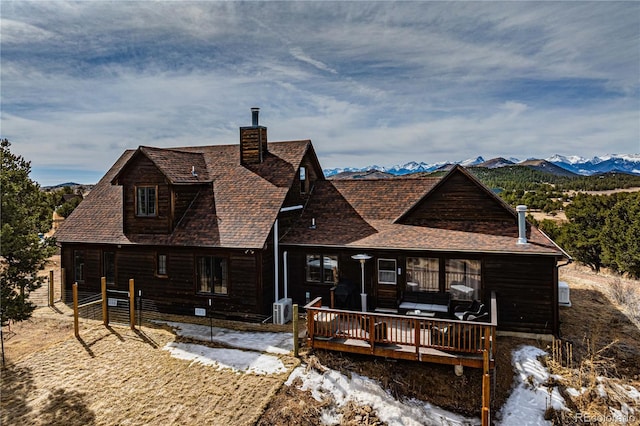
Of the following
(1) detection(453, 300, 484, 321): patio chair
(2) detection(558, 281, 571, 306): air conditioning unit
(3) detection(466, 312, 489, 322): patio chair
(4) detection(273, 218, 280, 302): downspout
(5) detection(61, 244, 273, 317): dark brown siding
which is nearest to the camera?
(3) detection(466, 312, 489, 322): patio chair

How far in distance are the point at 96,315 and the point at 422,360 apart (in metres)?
11.9

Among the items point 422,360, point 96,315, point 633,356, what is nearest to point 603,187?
point 633,356

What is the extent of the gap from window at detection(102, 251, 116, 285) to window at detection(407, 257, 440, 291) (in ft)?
37.8

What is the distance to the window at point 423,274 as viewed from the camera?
12.8 meters

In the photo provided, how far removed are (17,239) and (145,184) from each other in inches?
206

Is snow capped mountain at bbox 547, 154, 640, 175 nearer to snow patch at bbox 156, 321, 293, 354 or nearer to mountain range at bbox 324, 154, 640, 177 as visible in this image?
mountain range at bbox 324, 154, 640, 177

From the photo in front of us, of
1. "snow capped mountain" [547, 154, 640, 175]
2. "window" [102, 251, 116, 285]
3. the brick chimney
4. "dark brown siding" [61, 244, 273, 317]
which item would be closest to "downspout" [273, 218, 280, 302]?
"dark brown siding" [61, 244, 273, 317]

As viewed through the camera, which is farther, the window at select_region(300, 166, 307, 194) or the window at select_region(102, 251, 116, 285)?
the window at select_region(300, 166, 307, 194)

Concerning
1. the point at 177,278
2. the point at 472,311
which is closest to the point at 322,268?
the point at 472,311

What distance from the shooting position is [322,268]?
14.1 metres

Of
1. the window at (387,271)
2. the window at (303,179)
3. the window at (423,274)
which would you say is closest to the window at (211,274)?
the window at (303,179)

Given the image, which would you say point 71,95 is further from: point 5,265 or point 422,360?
point 422,360

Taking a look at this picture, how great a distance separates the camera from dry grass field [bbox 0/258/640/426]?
8.52 m

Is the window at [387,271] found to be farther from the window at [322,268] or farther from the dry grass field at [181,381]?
the dry grass field at [181,381]
